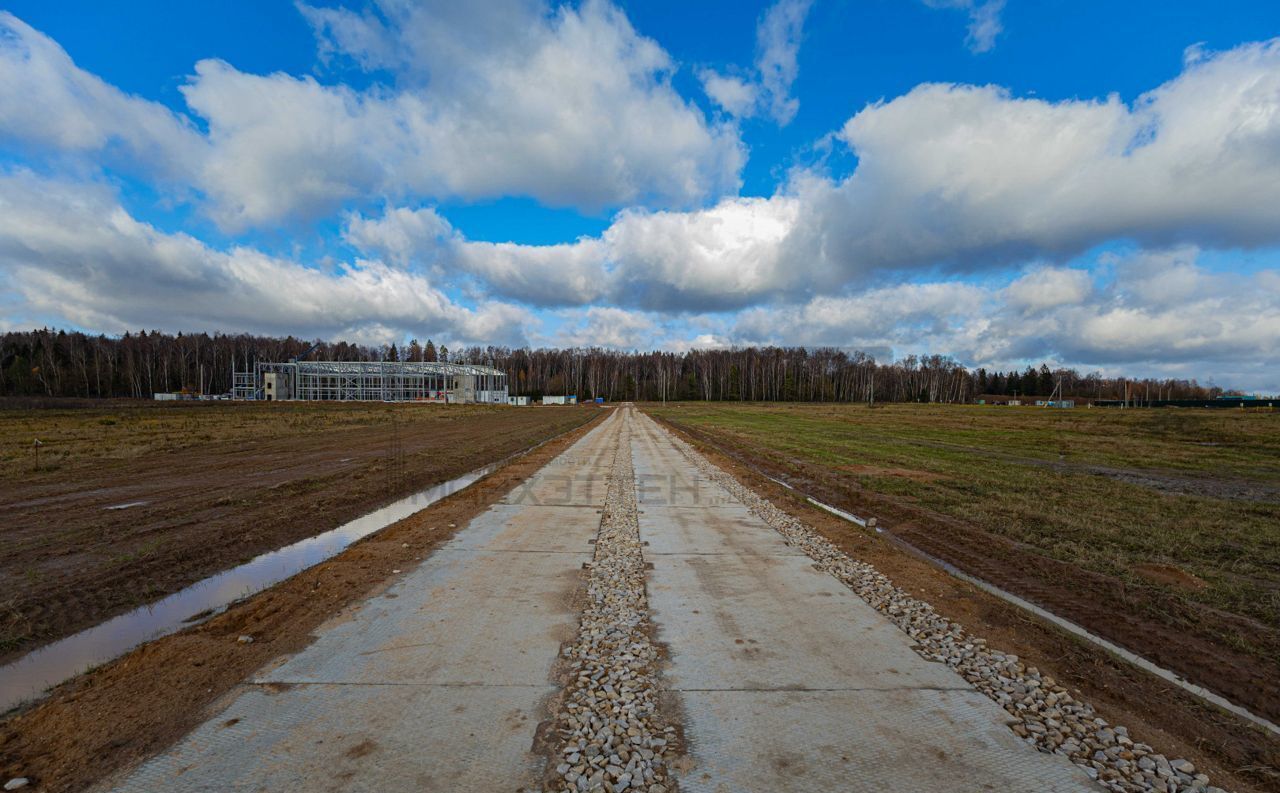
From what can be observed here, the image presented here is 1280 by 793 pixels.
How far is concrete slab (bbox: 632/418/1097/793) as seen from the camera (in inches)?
153

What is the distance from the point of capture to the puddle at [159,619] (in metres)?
5.44

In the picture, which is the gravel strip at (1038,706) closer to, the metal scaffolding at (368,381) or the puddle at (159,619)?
the puddle at (159,619)

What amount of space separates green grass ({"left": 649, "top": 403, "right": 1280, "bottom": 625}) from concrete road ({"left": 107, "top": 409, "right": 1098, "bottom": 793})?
5.73m

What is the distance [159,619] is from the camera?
685 cm

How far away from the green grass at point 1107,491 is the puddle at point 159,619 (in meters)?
12.3

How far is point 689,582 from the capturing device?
796cm

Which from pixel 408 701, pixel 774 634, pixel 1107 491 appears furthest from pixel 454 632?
pixel 1107 491

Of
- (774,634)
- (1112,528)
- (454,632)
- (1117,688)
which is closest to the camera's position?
(1117,688)

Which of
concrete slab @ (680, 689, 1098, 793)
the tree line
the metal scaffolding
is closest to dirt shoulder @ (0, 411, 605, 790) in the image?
concrete slab @ (680, 689, 1098, 793)

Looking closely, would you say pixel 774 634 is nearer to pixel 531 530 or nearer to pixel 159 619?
pixel 531 530

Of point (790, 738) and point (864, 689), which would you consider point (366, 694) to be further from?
point (864, 689)

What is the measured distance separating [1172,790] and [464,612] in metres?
6.37

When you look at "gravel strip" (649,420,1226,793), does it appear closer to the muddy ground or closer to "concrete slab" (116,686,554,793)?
"concrete slab" (116,686,554,793)

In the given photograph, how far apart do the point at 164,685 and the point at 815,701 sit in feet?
18.8
